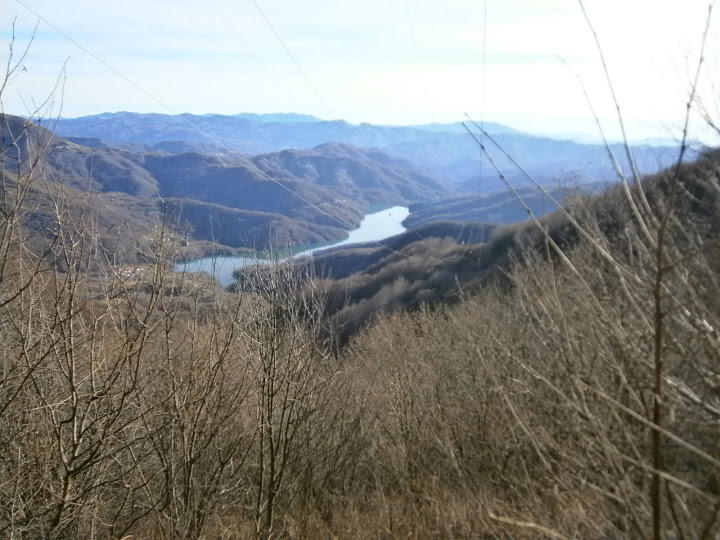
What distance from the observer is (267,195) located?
105 metres

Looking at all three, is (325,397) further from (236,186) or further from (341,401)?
(236,186)

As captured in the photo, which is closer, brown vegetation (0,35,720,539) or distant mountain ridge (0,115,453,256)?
brown vegetation (0,35,720,539)

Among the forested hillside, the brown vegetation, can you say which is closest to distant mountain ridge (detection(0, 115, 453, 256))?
the forested hillside

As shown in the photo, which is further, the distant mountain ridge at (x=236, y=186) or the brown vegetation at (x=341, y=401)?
the distant mountain ridge at (x=236, y=186)

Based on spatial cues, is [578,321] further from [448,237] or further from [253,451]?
[448,237]

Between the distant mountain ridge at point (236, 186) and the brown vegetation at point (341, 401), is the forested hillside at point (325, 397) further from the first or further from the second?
the distant mountain ridge at point (236, 186)

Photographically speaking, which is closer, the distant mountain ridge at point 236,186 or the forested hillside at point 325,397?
the forested hillside at point 325,397

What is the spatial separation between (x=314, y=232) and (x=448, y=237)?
2556 centimetres

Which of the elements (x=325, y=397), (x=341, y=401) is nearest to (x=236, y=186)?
(x=341, y=401)

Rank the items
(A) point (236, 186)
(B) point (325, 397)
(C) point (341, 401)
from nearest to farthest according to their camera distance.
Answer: (B) point (325, 397) → (C) point (341, 401) → (A) point (236, 186)

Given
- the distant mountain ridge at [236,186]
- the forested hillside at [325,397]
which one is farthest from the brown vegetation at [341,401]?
the distant mountain ridge at [236,186]

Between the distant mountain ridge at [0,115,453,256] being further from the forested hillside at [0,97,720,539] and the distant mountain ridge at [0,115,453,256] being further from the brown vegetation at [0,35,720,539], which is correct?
the brown vegetation at [0,35,720,539]

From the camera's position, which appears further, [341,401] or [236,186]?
[236,186]

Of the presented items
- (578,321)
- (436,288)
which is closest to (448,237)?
(436,288)
